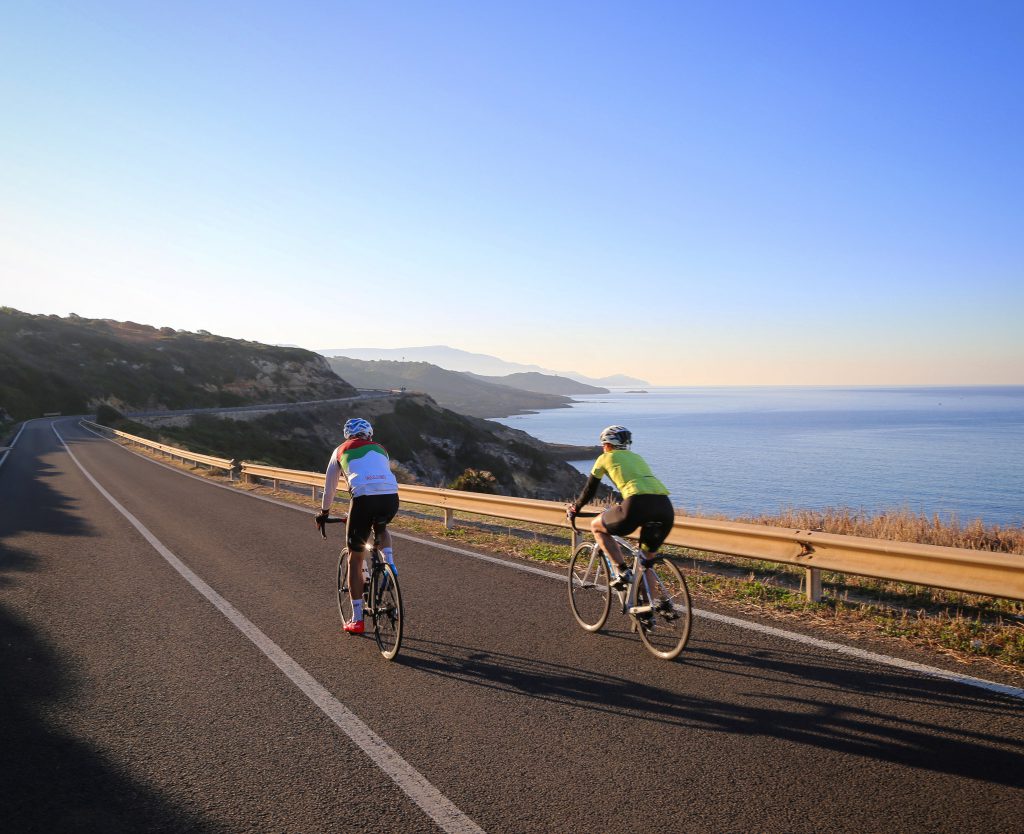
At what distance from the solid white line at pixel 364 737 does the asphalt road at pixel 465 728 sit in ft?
0.06

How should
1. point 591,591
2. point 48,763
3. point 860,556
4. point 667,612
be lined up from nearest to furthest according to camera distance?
point 48,763, point 667,612, point 860,556, point 591,591

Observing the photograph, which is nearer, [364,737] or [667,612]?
[364,737]

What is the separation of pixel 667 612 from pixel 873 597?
2.82 m

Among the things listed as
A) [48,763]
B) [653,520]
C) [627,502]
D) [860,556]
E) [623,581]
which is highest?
[627,502]

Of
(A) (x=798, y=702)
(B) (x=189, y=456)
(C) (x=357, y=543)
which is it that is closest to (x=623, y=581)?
(A) (x=798, y=702)

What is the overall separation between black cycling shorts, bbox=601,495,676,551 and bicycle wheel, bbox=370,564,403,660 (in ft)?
6.10

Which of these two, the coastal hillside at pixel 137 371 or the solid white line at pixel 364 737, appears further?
the coastal hillside at pixel 137 371

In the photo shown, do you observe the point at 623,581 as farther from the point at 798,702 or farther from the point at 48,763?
the point at 48,763

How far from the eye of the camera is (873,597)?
7.00m

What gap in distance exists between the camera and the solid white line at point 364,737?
10.9 ft

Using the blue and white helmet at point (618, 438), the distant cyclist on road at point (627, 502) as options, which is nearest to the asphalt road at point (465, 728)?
the distant cyclist on road at point (627, 502)

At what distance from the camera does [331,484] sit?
6176mm

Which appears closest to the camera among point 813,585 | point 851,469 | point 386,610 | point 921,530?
point 386,610

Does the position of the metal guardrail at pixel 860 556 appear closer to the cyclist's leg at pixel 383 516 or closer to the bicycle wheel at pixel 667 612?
the bicycle wheel at pixel 667 612
